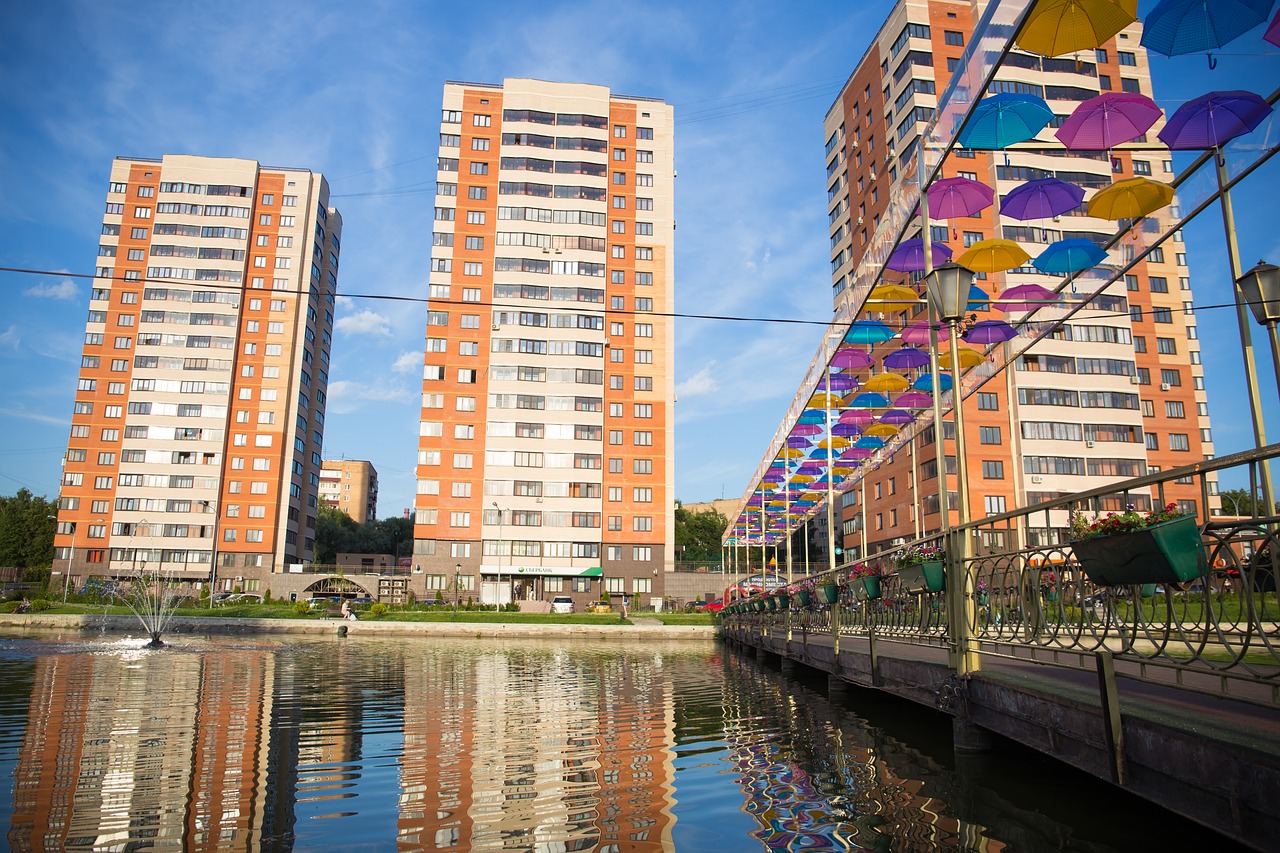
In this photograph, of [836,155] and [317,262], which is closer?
[836,155]

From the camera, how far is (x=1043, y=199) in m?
11.4

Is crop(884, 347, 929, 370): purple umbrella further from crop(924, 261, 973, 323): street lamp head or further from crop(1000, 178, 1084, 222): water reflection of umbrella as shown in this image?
crop(924, 261, 973, 323): street lamp head

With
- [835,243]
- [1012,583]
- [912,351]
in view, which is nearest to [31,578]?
[835,243]

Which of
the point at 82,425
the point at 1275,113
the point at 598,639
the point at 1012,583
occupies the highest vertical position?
the point at 82,425

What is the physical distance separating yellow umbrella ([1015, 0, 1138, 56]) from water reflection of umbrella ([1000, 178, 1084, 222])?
10.3ft

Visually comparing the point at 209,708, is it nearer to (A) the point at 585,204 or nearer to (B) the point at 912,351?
(B) the point at 912,351

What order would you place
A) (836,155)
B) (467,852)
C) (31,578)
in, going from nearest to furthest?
(467,852) < (836,155) < (31,578)

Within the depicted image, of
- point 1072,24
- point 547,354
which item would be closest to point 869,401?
point 1072,24

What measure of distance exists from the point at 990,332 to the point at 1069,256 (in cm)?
333

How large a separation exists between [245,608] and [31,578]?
4455cm

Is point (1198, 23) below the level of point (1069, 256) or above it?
above

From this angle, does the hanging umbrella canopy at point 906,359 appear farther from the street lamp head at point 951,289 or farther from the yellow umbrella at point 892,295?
the street lamp head at point 951,289

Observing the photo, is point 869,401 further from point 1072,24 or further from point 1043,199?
point 1072,24

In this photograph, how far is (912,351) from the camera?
17516mm
